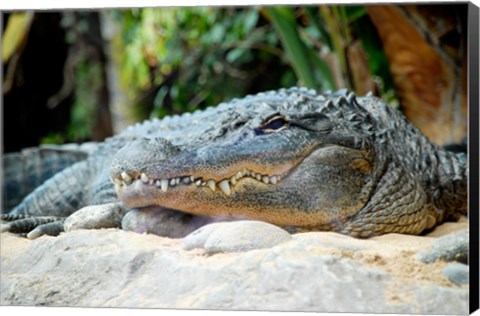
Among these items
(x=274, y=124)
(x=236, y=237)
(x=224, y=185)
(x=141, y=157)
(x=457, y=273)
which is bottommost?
(x=457, y=273)

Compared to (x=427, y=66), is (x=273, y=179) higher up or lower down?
lower down

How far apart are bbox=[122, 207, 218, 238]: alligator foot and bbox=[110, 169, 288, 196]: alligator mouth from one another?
130mm

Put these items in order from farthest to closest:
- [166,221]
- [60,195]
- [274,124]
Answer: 1. [60,195]
2. [274,124]
3. [166,221]

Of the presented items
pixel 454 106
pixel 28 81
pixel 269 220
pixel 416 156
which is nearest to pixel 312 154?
pixel 269 220

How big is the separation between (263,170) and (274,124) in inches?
9.5

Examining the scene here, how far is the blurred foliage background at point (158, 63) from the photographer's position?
4.15 metres

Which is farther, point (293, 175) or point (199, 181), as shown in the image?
point (293, 175)

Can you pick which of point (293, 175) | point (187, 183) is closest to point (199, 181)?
point (187, 183)

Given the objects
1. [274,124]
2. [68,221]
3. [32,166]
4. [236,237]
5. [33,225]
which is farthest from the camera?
[32,166]

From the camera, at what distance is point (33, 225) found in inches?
136

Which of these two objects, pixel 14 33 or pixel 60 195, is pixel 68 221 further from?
pixel 14 33

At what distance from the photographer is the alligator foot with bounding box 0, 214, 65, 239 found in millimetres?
3324

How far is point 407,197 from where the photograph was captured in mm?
3252

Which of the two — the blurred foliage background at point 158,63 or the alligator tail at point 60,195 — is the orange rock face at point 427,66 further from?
the alligator tail at point 60,195
